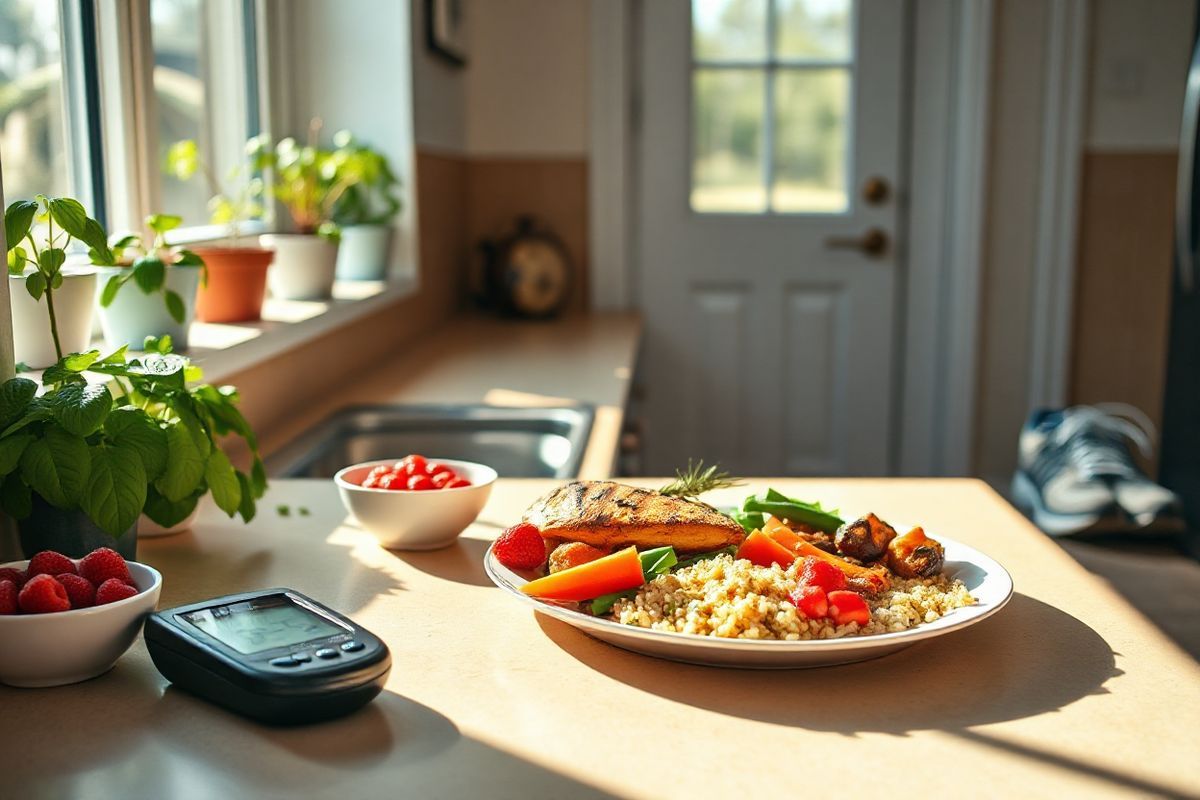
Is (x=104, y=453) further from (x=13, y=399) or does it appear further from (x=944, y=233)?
(x=944, y=233)

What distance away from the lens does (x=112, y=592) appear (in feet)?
2.77

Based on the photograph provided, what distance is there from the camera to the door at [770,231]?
11.4ft

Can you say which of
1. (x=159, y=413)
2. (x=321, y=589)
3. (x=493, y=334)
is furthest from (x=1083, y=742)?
(x=493, y=334)

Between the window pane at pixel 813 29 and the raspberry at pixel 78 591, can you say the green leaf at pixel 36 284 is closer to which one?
the raspberry at pixel 78 591

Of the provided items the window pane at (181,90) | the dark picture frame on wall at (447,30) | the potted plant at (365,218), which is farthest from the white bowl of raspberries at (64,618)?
the dark picture frame on wall at (447,30)

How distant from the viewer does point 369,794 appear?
2.25 ft

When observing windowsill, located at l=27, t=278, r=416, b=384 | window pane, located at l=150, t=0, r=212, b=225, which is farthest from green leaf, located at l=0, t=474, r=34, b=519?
window pane, located at l=150, t=0, r=212, b=225

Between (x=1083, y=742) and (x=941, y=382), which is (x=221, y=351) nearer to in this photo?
(x=1083, y=742)

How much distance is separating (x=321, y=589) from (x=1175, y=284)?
2652mm

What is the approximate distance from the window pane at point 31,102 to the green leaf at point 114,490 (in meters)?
0.71

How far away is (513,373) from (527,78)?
1412 millimetres

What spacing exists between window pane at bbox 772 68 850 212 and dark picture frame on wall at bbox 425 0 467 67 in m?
0.87

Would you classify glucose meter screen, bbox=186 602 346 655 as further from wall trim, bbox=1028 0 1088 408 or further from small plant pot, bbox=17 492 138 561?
wall trim, bbox=1028 0 1088 408

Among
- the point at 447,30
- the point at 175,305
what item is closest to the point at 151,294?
the point at 175,305
